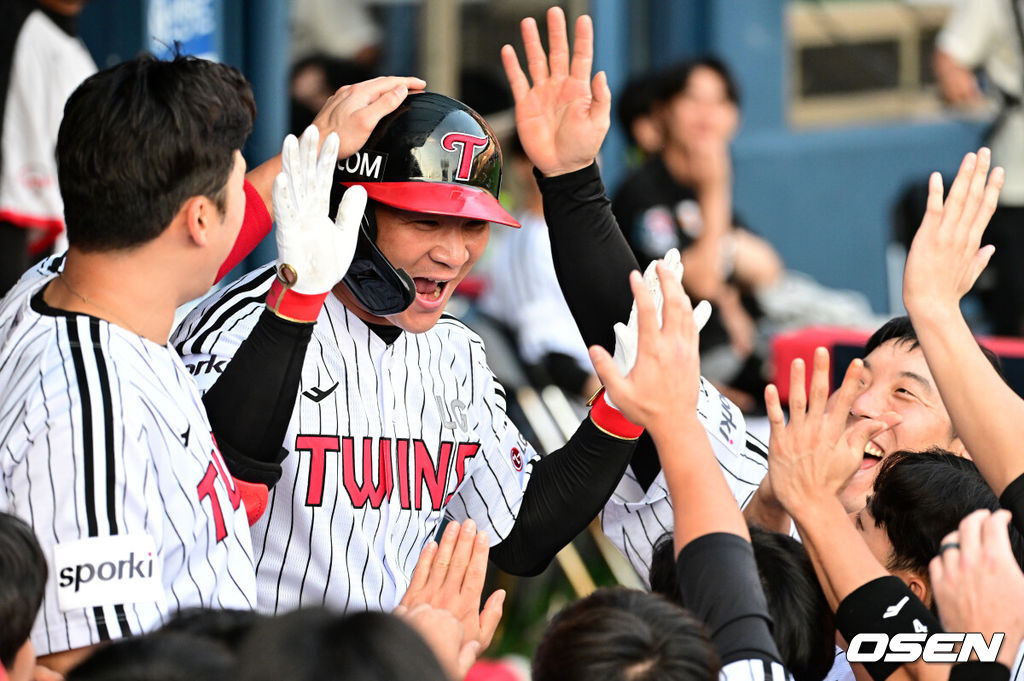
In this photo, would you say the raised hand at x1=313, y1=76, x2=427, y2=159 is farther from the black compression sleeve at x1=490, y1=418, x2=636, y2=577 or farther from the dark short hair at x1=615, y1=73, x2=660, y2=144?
the dark short hair at x1=615, y1=73, x2=660, y2=144

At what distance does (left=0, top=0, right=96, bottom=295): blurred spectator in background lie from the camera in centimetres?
471

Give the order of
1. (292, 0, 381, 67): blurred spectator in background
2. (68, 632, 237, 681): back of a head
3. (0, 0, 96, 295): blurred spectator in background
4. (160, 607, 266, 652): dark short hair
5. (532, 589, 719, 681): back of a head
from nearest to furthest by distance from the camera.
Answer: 1. (68, 632, 237, 681): back of a head
2. (160, 607, 266, 652): dark short hair
3. (532, 589, 719, 681): back of a head
4. (0, 0, 96, 295): blurred spectator in background
5. (292, 0, 381, 67): blurred spectator in background

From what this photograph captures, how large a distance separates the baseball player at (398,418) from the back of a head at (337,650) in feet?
3.53

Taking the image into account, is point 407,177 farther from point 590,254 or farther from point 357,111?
point 590,254

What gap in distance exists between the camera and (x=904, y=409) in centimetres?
297

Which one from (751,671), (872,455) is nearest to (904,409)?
(872,455)

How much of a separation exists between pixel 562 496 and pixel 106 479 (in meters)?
1.08

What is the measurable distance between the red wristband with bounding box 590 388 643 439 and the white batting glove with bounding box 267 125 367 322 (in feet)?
2.27

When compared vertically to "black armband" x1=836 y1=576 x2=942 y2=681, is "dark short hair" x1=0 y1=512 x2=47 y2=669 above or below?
above

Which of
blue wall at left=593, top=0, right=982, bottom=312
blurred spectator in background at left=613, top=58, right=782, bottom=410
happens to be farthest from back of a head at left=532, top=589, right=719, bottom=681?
blue wall at left=593, top=0, right=982, bottom=312

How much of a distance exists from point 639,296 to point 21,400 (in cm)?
96

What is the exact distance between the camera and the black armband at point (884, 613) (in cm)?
229

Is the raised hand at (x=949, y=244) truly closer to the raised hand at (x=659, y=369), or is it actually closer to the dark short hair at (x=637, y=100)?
the raised hand at (x=659, y=369)

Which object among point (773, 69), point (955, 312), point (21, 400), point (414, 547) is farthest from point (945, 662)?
point (773, 69)
